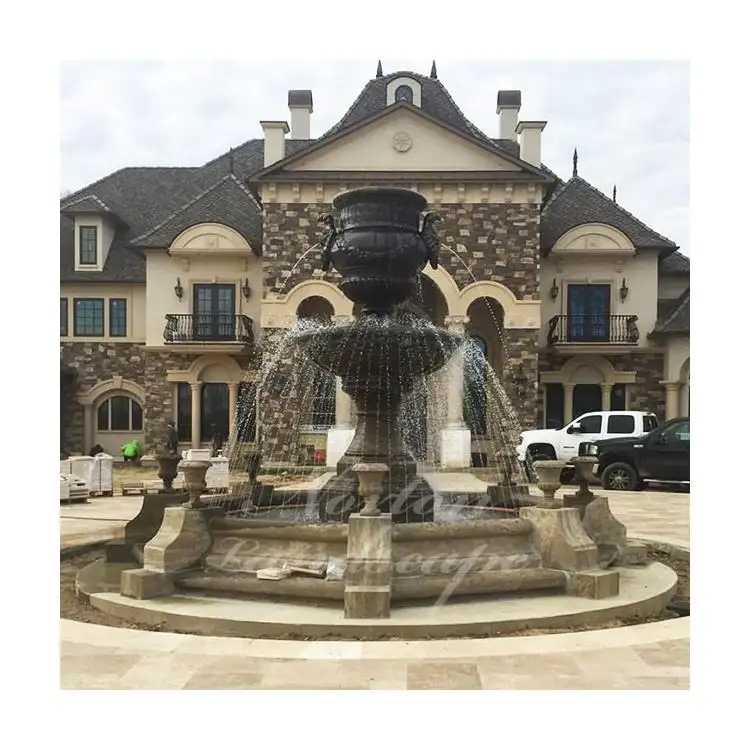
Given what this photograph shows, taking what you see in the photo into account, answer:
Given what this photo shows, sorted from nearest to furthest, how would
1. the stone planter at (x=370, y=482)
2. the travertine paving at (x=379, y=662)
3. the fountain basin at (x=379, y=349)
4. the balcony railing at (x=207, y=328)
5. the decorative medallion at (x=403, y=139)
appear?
the travertine paving at (x=379, y=662)
the stone planter at (x=370, y=482)
the fountain basin at (x=379, y=349)
the decorative medallion at (x=403, y=139)
the balcony railing at (x=207, y=328)

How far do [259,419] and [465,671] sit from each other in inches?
914

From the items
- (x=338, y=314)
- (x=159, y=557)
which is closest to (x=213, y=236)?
(x=338, y=314)

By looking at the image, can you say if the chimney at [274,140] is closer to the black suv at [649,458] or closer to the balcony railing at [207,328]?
the balcony railing at [207,328]

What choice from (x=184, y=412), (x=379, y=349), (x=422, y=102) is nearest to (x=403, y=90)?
(x=422, y=102)

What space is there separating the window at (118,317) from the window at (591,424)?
17.7 metres

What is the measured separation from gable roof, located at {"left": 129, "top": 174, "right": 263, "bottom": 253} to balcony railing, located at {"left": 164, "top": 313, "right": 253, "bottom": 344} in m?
2.64

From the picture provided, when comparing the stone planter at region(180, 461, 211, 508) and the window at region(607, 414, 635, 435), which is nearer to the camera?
the stone planter at region(180, 461, 211, 508)

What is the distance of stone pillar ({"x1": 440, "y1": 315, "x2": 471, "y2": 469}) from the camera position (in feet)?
86.9

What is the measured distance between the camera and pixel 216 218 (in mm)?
30562

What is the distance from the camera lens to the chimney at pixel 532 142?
30.6 meters

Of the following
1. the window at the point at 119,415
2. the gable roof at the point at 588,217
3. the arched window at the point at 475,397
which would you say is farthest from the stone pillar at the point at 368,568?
the window at the point at 119,415

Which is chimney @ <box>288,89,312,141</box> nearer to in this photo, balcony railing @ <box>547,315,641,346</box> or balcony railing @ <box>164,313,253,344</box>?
balcony railing @ <box>164,313,253,344</box>

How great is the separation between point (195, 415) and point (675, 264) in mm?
18679

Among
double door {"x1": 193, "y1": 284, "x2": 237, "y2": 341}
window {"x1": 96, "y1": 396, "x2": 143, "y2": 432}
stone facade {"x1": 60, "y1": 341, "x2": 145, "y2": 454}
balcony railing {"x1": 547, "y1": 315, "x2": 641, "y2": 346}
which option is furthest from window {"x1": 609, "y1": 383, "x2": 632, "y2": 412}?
window {"x1": 96, "y1": 396, "x2": 143, "y2": 432}
